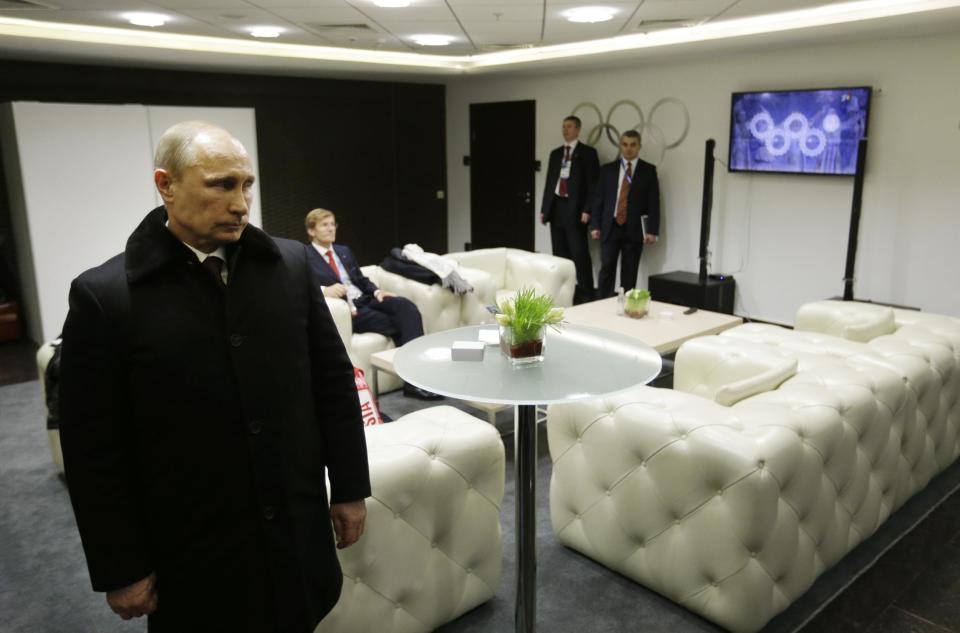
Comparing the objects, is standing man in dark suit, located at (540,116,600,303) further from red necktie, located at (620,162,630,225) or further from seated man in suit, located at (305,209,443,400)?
seated man in suit, located at (305,209,443,400)

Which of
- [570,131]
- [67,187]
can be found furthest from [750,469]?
[67,187]

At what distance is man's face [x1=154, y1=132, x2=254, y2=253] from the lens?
1.30 m

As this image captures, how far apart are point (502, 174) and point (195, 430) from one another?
7216 millimetres

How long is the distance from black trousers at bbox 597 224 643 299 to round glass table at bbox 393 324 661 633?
4395mm

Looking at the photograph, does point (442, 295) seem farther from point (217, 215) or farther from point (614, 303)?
point (217, 215)

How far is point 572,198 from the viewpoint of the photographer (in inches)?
272

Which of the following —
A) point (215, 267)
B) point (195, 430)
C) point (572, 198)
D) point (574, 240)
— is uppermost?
point (215, 267)

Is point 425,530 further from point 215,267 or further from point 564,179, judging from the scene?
point 564,179

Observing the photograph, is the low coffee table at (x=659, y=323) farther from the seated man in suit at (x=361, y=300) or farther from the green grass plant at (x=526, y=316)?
the green grass plant at (x=526, y=316)

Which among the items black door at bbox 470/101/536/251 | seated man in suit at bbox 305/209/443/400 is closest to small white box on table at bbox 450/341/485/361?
seated man in suit at bbox 305/209/443/400

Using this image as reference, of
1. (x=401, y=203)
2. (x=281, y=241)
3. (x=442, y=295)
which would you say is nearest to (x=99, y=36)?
(x=442, y=295)

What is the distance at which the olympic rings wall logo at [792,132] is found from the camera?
5.42 m

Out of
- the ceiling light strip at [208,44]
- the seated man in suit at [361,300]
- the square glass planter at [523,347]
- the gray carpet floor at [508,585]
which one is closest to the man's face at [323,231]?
the seated man in suit at [361,300]

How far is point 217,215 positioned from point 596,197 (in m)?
5.70
